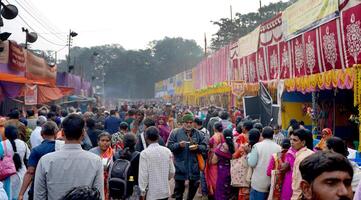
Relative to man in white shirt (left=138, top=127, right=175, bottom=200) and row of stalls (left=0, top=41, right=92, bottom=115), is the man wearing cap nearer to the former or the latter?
man in white shirt (left=138, top=127, right=175, bottom=200)

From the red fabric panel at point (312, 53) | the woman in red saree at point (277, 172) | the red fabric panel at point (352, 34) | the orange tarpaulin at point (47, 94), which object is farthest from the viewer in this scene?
the orange tarpaulin at point (47, 94)

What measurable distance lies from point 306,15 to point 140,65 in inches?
3152

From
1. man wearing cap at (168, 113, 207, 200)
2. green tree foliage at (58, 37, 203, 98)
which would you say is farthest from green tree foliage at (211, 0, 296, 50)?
man wearing cap at (168, 113, 207, 200)

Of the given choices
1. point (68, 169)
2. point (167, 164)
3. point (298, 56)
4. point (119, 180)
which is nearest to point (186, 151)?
point (167, 164)

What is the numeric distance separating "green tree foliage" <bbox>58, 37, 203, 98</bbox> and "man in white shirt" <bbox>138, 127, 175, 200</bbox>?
270 ft

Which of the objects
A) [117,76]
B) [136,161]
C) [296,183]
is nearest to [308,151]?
[296,183]

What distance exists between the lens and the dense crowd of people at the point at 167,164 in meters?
2.14

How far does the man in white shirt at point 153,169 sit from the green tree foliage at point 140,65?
82.3 m

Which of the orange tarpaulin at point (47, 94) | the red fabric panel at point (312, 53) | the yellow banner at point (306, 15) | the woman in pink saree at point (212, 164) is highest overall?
the yellow banner at point (306, 15)

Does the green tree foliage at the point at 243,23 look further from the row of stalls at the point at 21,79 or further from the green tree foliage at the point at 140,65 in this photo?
the row of stalls at the point at 21,79

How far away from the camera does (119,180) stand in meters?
5.37

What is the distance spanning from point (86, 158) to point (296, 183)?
2318mm

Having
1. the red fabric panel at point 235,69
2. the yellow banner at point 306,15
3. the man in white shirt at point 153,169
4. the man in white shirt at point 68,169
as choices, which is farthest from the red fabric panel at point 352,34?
the red fabric panel at point 235,69

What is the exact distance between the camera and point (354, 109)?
11836mm
